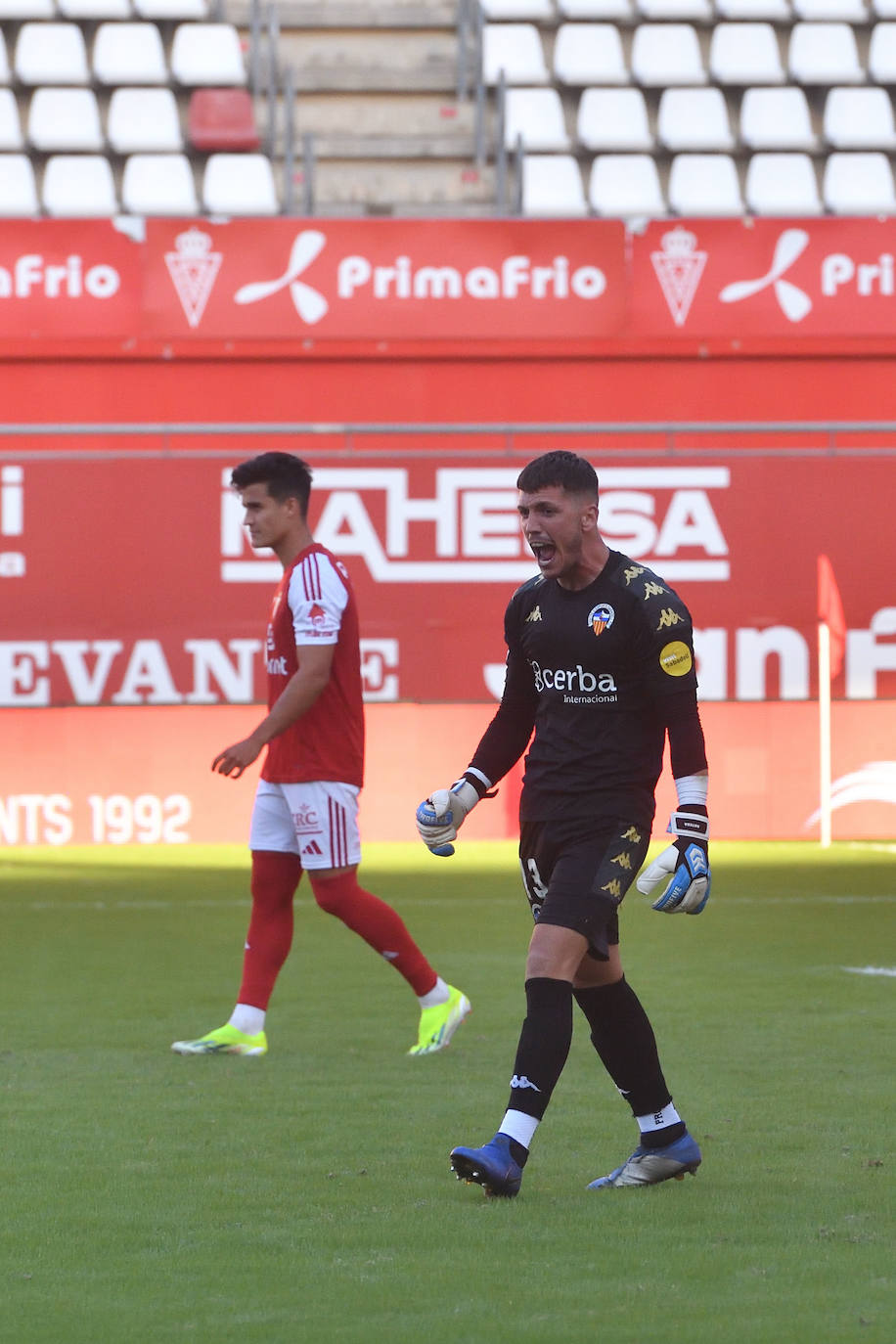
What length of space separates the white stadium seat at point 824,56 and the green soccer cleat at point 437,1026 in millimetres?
17844

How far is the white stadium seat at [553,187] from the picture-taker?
818 inches

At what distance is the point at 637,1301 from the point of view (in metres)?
4.06

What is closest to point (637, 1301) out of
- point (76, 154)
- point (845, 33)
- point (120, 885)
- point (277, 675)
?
point (277, 675)

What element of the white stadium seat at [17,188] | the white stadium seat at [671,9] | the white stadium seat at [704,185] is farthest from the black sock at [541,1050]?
the white stadium seat at [671,9]

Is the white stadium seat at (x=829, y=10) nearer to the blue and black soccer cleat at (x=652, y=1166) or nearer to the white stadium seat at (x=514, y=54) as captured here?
the white stadium seat at (x=514, y=54)

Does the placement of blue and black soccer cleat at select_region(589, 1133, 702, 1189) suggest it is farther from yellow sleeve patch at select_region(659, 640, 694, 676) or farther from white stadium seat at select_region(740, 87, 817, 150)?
white stadium seat at select_region(740, 87, 817, 150)

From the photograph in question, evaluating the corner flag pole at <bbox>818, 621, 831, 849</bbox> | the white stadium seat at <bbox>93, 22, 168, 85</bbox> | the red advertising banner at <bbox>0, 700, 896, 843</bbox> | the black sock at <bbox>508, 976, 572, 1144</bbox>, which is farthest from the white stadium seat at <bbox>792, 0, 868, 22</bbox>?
the black sock at <bbox>508, 976, 572, 1144</bbox>

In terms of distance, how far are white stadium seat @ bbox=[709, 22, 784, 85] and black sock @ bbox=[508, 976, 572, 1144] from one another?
19469 mm

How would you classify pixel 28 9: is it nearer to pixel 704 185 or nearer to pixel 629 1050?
pixel 704 185

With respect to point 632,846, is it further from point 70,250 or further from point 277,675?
point 70,250

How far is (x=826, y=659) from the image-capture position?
15.8m

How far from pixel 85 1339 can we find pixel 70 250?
538 inches

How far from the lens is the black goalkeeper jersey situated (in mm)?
5027

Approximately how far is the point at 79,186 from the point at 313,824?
14.8 meters
